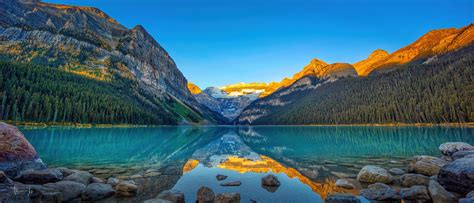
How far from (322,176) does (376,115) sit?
179273 mm

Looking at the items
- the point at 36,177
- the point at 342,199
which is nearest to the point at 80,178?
the point at 36,177

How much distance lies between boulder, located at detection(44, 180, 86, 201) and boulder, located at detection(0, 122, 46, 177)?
13.1ft

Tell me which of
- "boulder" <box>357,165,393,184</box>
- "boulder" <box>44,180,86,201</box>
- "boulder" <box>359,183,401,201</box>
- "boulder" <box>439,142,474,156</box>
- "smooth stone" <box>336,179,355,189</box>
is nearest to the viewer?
"boulder" <box>44,180,86,201</box>

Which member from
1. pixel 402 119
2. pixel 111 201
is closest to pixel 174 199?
pixel 111 201

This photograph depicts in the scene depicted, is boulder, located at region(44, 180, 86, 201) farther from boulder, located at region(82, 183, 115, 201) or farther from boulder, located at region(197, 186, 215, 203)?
boulder, located at region(197, 186, 215, 203)

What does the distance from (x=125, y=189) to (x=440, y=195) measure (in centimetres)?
1919

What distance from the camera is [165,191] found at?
16.0 meters

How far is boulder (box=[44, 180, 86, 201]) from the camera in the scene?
1495 centimetres

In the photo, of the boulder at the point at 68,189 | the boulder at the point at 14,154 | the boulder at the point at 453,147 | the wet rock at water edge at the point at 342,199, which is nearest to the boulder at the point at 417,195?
the wet rock at water edge at the point at 342,199

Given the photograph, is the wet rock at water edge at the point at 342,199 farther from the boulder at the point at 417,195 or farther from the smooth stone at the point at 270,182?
the smooth stone at the point at 270,182

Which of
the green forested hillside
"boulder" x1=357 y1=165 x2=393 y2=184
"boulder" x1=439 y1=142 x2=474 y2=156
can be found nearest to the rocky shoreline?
"boulder" x1=357 y1=165 x2=393 y2=184

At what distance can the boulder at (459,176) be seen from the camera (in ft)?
44.4

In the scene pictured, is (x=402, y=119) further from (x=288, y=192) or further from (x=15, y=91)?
(x=15, y=91)

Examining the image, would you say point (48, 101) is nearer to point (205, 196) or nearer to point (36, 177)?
point (36, 177)
